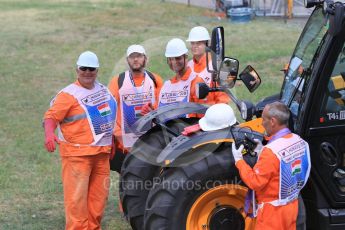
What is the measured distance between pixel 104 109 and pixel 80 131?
1.07 feet

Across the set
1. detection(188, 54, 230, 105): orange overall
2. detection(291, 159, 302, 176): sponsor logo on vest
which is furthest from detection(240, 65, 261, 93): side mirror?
detection(291, 159, 302, 176): sponsor logo on vest

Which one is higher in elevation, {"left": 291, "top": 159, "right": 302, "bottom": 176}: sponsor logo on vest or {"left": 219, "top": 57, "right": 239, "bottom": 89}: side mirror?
{"left": 219, "top": 57, "right": 239, "bottom": 89}: side mirror

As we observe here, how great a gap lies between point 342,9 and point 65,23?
18.6 meters

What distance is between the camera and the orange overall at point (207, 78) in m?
6.55

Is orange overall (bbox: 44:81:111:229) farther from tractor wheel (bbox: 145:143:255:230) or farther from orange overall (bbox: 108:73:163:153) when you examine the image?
tractor wheel (bbox: 145:143:255:230)

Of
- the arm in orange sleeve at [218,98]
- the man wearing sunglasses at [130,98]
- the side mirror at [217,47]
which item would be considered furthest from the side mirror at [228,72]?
the man wearing sunglasses at [130,98]

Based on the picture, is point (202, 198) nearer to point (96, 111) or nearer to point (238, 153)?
point (238, 153)

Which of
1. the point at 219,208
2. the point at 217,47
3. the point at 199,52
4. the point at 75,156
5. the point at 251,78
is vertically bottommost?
the point at 219,208

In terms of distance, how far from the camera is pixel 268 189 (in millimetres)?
4801

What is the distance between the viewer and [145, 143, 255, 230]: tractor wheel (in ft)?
16.5

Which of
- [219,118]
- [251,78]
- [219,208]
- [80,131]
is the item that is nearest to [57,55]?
[80,131]

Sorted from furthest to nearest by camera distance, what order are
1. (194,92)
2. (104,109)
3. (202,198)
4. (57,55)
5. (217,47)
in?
(57,55) < (194,92) < (104,109) < (217,47) < (202,198)

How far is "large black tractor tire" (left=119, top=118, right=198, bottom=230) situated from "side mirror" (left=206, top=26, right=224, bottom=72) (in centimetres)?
57

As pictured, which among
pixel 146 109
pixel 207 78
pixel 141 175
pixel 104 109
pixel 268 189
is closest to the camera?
pixel 268 189
